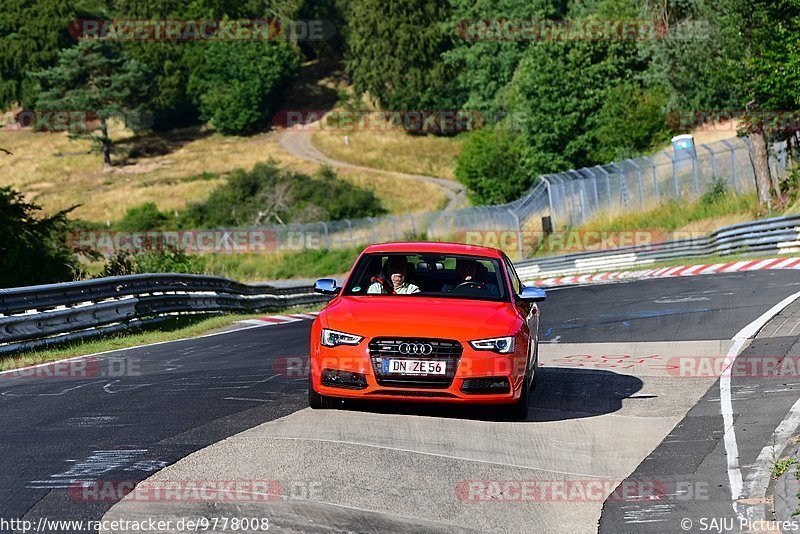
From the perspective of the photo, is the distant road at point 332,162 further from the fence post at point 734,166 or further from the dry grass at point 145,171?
the fence post at point 734,166

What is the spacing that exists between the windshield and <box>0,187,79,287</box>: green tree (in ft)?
50.7

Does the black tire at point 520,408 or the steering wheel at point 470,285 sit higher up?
the steering wheel at point 470,285

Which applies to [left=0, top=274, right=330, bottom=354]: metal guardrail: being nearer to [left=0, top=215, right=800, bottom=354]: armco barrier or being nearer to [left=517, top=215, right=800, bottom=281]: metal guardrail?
[left=0, top=215, right=800, bottom=354]: armco barrier

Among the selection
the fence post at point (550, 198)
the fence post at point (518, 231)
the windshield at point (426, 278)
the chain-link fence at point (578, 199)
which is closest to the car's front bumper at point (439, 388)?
the windshield at point (426, 278)

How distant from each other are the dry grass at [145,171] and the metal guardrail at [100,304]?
207 feet

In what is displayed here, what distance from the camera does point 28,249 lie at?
25.5m

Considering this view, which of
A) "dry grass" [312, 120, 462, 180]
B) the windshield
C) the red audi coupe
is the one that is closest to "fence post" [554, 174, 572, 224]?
the windshield

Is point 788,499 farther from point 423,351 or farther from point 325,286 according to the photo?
point 325,286

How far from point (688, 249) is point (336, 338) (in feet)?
98.1

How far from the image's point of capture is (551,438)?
29.9ft

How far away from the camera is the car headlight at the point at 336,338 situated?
9.45m

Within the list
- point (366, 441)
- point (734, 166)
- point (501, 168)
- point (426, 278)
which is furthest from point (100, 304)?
point (501, 168)

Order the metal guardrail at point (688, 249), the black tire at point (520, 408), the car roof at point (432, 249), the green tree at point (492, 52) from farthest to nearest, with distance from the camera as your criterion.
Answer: the green tree at point (492, 52) → the metal guardrail at point (688, 249) → the car roof at point (432, 249) → the black tire at point (520, 408)

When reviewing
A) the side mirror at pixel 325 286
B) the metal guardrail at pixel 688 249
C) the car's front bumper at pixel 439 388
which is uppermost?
the side mirror at pixel 325 286
